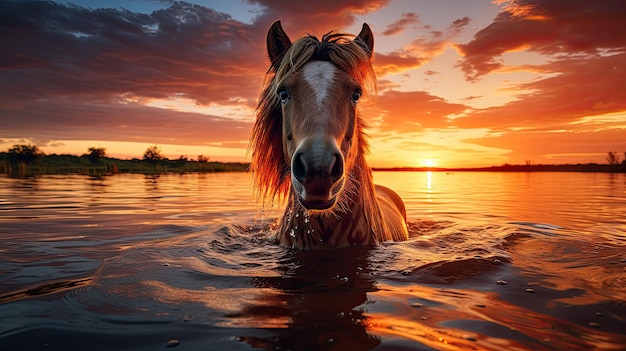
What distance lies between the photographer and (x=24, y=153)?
133 ft

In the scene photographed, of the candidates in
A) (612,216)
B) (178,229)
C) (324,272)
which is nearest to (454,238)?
(324,272)

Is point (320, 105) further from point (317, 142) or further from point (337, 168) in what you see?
point (337, 168)

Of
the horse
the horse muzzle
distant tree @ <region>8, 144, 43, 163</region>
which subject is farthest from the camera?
distant tree @ <region>8, 144, 43, 163</region>

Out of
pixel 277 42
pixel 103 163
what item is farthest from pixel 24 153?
pixel 277 42

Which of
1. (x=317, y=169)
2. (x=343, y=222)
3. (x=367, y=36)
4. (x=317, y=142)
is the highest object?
(x=367, y=36)

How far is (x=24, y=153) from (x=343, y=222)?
4994 cm

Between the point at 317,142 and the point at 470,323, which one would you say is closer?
the point at 470,323

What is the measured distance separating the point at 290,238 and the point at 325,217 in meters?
0.58

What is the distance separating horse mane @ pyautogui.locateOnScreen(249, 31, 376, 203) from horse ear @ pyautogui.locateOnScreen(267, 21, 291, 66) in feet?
0.22

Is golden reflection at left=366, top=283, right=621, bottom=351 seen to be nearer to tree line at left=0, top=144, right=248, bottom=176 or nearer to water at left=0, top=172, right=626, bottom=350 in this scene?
water at left=0, top=172, right=626, bottom=350

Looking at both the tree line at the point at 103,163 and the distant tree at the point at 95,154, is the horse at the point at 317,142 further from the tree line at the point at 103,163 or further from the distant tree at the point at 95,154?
the distant tree at the point at 95,154

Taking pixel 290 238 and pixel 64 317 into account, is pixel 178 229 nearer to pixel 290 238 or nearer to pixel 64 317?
pixel 290 238

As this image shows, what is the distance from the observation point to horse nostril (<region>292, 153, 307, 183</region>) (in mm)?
2624

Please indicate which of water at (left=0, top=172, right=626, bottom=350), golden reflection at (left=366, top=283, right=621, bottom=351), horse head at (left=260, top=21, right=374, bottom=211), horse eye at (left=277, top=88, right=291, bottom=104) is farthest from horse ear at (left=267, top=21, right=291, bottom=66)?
golden reflection at (left=366, top=283, right=621, bottom=351)
